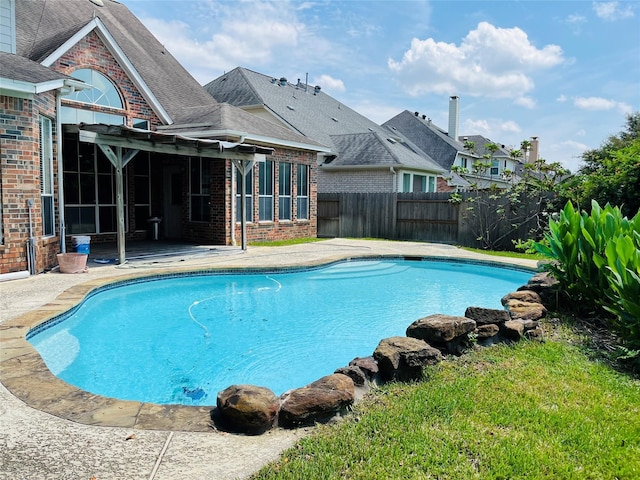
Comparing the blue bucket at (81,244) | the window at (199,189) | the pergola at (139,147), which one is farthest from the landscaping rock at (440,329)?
the window at (199,189)

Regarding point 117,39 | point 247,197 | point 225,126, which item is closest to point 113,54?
point 225,126

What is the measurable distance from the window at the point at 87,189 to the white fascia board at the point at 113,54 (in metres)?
1.92

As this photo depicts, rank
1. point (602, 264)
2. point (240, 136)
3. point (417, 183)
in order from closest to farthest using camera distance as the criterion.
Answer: point (602, 264), point (240, 136), point (417, 183)

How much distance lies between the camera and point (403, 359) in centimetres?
404

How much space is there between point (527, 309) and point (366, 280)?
5.16m

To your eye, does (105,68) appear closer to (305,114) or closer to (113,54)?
(113,54)

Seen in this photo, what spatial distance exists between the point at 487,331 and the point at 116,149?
27.8ft

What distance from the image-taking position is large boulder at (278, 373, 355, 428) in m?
3.16

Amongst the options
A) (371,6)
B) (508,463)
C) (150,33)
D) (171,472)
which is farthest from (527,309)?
(150,33)

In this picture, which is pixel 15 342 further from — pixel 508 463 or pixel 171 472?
pixel 508 463

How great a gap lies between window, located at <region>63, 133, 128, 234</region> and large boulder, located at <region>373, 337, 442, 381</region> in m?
10.8

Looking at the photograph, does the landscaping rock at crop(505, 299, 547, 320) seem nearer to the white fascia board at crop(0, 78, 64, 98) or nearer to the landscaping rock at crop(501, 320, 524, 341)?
the landscaping rock at crop(501, 320, 524, 341)

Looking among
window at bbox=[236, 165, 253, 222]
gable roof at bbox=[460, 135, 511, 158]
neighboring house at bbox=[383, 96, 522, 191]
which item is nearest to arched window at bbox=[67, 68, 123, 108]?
window at bbox=[236, 165, 253, 222]

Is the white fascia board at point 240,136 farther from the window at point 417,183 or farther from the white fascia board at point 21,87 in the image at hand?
the window at point 417,183
